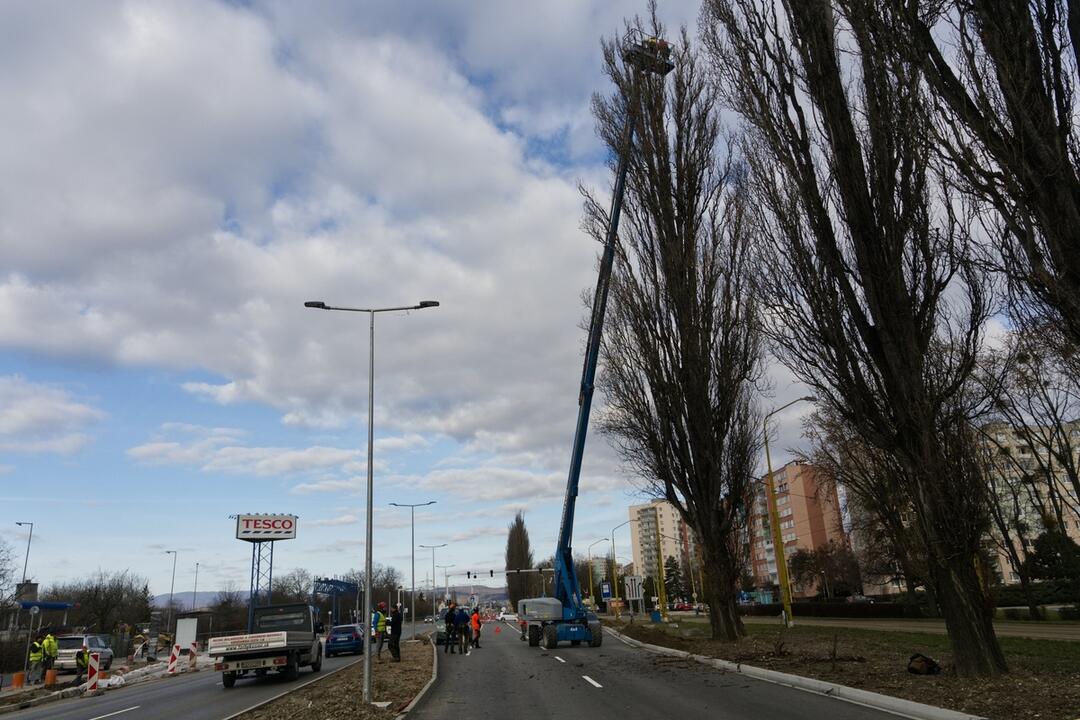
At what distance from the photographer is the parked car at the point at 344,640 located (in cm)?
3280

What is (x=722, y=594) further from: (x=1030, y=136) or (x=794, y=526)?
(x=794, y=526)

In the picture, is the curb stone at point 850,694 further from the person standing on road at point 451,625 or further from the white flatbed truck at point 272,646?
the person standing on road at point 451,625

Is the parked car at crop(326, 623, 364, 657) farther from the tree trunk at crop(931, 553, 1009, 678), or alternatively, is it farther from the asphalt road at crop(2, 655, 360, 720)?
the tree trunk at crop(931, 553, 1009, 678)

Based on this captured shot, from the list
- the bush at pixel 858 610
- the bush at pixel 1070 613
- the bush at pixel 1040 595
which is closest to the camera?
the bush at pixel 1070 613

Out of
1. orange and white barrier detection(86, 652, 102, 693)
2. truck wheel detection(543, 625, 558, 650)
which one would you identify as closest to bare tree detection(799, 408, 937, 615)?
truck wheel detection(543, 625, 558, 650)

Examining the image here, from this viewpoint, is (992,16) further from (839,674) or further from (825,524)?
(825,524)

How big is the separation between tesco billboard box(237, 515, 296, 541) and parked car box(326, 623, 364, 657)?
761 inches

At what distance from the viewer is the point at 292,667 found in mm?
20375

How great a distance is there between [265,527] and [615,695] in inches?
1756

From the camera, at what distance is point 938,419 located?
12.6 metres

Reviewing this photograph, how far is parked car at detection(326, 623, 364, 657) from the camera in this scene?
3280 centimetres

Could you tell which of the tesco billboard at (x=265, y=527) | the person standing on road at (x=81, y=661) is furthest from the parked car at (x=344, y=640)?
the tesco billboard at (x=265, y=527)

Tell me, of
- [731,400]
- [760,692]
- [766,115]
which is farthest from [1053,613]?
[766,115]

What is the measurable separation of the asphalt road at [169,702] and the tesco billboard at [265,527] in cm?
2897
